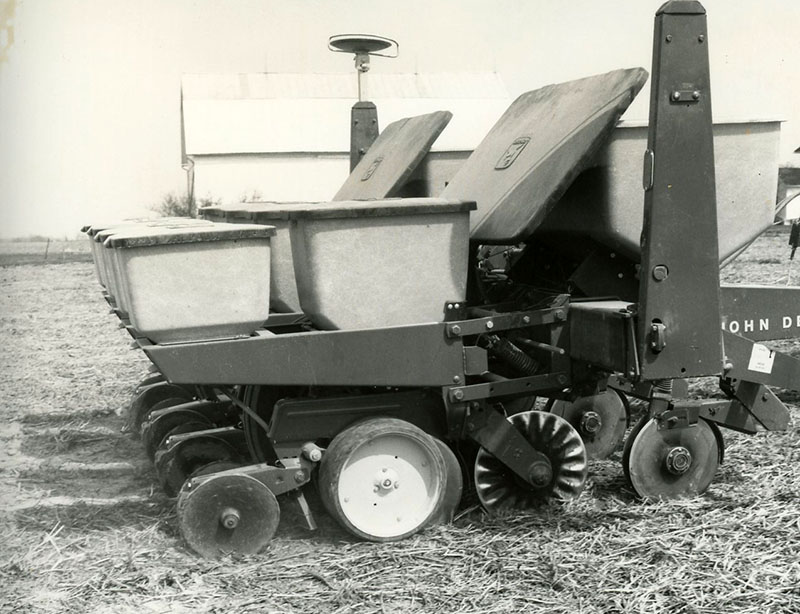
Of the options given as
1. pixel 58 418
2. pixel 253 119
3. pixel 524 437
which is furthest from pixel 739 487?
pixel 253 119

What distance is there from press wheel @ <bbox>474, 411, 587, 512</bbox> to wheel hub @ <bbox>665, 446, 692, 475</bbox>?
1.21 ft

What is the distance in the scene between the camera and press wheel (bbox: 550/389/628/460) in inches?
202

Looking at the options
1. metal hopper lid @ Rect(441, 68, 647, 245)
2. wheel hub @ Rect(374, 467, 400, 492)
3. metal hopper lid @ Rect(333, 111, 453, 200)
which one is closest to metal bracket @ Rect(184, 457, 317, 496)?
wheel hub @ Rect(374, 467, 400, 492)

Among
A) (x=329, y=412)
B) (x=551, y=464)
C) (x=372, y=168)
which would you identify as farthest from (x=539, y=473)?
(x=372, y=168)

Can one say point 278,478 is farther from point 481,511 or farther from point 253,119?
point 253,119

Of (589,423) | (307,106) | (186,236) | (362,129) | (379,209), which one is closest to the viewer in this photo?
(186,236)

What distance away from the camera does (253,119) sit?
105 feet

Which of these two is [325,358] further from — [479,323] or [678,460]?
[678,460]

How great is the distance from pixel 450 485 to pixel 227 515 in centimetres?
91

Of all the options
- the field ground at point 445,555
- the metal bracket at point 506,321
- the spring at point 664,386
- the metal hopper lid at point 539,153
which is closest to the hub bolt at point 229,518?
the field ground at point 445,555

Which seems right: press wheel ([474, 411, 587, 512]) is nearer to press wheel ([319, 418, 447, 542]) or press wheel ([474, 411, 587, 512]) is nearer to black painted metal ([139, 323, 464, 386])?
press wheel ([319, 418, 447, 542])

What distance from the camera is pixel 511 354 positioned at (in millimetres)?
4215

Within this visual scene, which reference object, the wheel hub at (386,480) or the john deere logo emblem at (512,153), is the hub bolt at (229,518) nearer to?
the wheel hub at (386,480)

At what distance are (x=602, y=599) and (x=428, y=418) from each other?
1.13 meters
